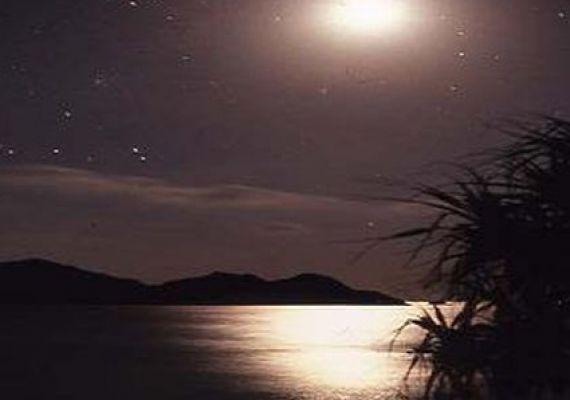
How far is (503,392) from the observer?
4316mm

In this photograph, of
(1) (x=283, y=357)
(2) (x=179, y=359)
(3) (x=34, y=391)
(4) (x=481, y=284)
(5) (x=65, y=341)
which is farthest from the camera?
(5) (x=65, y=341)

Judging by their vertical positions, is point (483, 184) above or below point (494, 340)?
above

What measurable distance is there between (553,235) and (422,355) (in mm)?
728

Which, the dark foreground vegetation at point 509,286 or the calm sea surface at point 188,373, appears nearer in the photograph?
the dark foreground vegetation at point 509,286

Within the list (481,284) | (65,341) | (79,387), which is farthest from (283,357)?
(481,284)

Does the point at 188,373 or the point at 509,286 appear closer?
the point at 509,286

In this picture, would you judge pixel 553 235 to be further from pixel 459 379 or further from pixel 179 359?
pixel 179 359

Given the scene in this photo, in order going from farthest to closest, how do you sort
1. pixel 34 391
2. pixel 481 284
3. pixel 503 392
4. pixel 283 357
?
pixel 283 357, pixel 34 391, pixel 481 284, pixel 503 392

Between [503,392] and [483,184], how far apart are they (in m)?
0.86

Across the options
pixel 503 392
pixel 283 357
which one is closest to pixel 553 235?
pixel 503 392

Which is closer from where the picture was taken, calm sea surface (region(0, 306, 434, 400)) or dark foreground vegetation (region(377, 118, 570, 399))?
dark foreground vegetation (region(377, 118, 570, 399))

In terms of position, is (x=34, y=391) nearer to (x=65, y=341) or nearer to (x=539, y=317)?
(x=539, y=317)

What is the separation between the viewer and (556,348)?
4.39 meters

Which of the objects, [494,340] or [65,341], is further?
[65,341]
